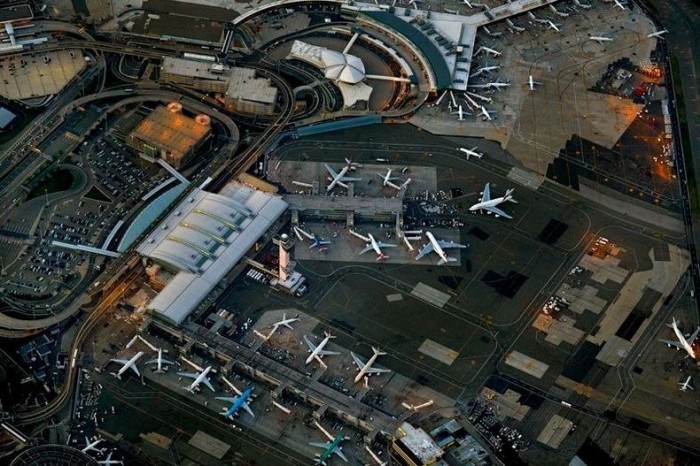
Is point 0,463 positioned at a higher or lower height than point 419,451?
lower

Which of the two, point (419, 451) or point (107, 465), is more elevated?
point (419, 451)

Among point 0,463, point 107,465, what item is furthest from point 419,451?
point 0,463

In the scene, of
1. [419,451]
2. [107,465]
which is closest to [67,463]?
[107,465]

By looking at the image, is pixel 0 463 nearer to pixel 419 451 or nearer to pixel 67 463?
pixel 67 463

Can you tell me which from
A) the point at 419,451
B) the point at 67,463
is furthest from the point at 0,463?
the point at 419,451

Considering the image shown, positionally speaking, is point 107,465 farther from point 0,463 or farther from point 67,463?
point 0,463
